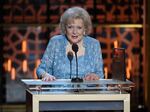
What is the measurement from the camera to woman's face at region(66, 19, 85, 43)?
3.80 m

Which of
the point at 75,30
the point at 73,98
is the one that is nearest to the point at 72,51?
the point at 75,30

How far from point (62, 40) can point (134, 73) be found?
439 cm

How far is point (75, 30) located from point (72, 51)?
15 cm

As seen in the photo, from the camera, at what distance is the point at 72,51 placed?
3.76 meters

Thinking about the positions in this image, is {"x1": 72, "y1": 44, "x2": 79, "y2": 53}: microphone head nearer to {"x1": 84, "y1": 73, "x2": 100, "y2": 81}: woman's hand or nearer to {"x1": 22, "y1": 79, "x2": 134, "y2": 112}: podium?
{"x1": 84, "y1": 73, "x2": 100, "y2": 81}: woman's hand

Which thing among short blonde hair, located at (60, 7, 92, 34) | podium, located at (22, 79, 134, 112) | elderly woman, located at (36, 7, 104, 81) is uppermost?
short blonde hair, located at (60, 7, 92, 34)

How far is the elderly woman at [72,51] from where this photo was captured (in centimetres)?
373

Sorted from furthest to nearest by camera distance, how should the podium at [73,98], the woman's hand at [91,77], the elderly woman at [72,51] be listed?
the elderly woman at [72,51]
the woman's hand at [91,77]
the podium at [73,98]

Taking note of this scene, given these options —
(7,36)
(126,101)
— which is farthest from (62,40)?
(7,36)

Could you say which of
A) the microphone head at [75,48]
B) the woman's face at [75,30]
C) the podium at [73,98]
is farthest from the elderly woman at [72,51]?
the podium at [73,98]

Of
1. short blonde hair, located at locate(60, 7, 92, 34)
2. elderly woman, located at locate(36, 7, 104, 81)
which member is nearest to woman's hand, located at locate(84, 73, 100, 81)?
elderly woman, located at locate(36, 7, 104, 81)

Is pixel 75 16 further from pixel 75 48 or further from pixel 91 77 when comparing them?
pixel 91 77

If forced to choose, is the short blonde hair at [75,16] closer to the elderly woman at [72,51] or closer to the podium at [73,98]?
the elderly woman at [72,51]

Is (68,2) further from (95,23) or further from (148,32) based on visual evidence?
(148,32)
